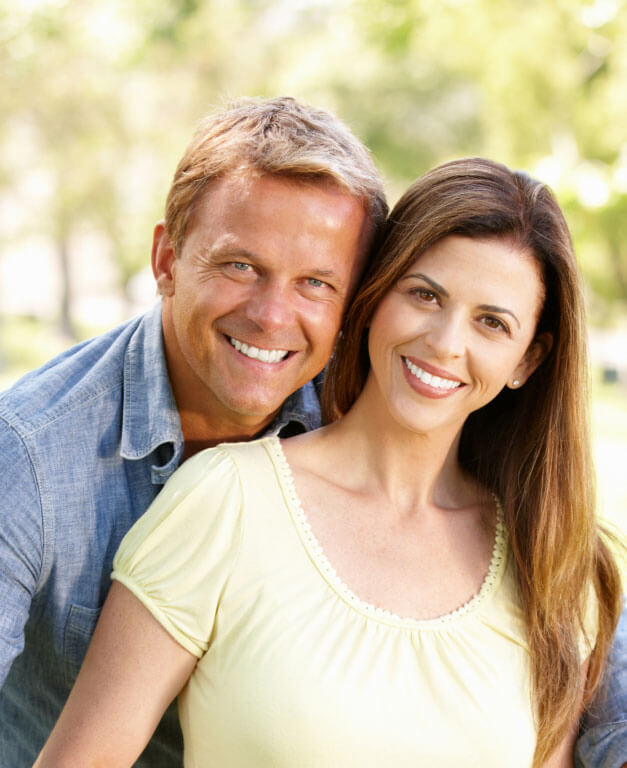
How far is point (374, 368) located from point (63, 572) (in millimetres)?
820

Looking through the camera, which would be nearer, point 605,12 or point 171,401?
point 171,401

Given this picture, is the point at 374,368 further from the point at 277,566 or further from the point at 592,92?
the point at 592,92

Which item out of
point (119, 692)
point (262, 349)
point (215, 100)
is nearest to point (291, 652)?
point (119, 692)

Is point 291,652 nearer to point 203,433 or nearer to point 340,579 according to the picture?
point 340,579

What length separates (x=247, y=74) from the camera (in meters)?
21.8

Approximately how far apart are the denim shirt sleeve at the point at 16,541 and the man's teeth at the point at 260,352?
52 cm

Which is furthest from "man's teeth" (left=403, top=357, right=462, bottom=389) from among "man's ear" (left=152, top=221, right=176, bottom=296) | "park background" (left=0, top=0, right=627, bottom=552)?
"park background" (left=0, top=0, right=627, bottom=552)

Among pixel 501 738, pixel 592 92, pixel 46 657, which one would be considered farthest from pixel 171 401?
pixel 592 92

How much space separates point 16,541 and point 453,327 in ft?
3.37

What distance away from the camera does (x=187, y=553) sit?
6.25 feet

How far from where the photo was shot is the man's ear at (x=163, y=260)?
2387 mm

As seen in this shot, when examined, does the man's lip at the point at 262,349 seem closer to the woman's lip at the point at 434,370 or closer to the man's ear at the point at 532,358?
the woman's lip at the point at 434,370

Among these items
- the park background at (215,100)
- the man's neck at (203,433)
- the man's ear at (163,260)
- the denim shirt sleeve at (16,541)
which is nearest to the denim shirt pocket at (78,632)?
the denim shirt sleeve at (16,541)

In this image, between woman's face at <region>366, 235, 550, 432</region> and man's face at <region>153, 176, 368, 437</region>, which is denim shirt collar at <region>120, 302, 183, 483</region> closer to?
man's face at <region>153, 176, 368, 437</region>
